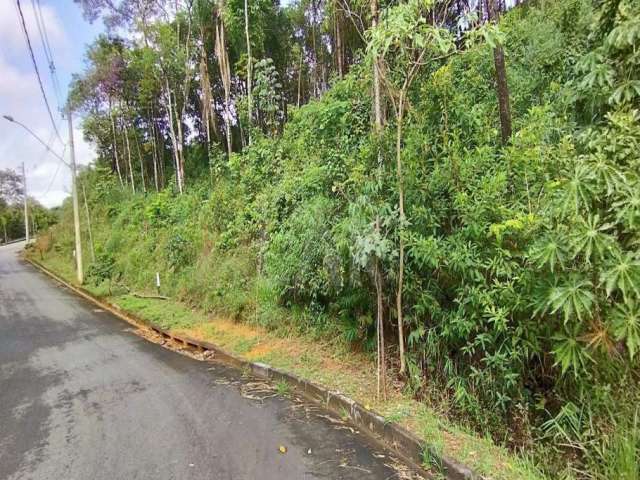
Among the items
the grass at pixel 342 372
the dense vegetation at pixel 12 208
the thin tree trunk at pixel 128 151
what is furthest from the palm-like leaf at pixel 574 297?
the dense vegetation at pixel 12 208

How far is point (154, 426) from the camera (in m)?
4.04

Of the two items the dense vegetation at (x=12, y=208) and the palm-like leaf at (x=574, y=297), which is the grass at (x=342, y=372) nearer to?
the palm-like leaf at (x=574, y=297)

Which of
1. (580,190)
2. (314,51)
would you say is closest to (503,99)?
(580,190)

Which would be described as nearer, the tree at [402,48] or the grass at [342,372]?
the grass at [342,372]

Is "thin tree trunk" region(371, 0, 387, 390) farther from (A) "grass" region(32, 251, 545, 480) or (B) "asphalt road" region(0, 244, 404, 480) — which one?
(B) "asphalt road" region(0, 244, 404, 480)

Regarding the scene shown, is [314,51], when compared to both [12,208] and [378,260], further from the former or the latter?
[12,208]

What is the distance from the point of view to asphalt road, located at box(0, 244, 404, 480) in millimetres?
3258

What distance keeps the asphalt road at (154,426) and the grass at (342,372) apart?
39 centimetres

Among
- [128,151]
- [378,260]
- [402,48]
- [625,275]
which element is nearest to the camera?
[625,275]

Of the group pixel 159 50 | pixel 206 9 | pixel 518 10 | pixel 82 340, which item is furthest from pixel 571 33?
pixel 159 50

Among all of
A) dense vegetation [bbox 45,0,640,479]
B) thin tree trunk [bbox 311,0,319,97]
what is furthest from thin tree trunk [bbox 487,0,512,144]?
thin tree trunk [bbox 311,0,319,97]

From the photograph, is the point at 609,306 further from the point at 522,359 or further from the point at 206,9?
the point at 206,9

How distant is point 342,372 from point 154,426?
2.08 m

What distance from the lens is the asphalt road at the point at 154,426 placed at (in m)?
3.26
